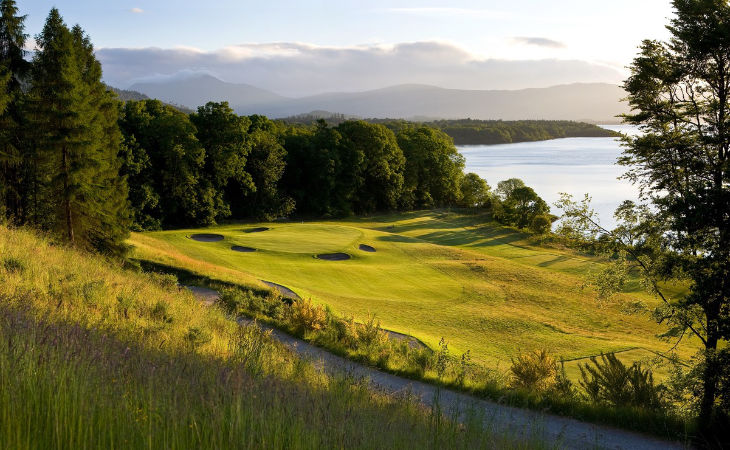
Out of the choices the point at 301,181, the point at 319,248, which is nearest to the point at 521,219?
the point at 301,181

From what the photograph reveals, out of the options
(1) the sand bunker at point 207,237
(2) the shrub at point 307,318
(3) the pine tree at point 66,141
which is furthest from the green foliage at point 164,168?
(2) the shrub at point 307,318

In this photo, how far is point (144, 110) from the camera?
176 feet

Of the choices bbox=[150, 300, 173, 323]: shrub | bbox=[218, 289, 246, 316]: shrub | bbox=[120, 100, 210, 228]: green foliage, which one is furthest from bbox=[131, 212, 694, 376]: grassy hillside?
bbox=[150, 300, 173, 323]: shrub

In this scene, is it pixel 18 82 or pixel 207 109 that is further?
pixel 207 109

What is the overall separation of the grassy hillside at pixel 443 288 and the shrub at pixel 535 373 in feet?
13.7

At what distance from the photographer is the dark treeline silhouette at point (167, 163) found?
2491cm

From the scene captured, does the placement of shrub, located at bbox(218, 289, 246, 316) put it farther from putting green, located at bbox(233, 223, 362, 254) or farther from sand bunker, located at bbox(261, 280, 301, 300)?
putting green, located at bbox(233, 223, 362, 254)

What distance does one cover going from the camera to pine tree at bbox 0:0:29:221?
1024 inches

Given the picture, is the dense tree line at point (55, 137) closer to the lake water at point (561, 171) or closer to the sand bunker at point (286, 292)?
the sand bunker at point (286, 292)

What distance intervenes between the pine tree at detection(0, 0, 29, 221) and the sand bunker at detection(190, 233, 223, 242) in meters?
14.6

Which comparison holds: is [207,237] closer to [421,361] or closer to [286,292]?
[286,292]

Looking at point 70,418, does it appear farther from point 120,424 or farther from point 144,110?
point 144,110

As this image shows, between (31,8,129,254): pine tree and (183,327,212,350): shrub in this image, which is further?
(31,8,129,254): pine tree

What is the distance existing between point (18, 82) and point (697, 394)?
121ft
